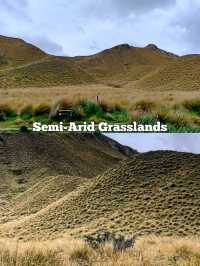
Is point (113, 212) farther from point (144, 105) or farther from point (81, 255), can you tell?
point (81, 255)

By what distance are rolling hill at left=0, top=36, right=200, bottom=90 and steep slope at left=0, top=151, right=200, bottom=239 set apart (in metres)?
29.9

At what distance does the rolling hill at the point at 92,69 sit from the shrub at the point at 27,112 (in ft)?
155

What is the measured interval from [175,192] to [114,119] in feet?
54.7

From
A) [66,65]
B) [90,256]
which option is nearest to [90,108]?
[90,256]

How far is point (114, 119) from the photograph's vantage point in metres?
18.0

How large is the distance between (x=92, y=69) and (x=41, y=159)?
297 feet

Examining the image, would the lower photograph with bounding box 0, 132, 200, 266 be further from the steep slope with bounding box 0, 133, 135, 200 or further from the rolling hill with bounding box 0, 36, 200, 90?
the rolling hill with bounding box 0, 36, 200, 90

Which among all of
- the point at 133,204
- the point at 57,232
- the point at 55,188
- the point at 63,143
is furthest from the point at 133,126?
the point at 63,143

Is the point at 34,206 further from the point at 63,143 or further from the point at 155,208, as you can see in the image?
the point at 63,143

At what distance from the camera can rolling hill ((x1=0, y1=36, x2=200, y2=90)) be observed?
8225 cm

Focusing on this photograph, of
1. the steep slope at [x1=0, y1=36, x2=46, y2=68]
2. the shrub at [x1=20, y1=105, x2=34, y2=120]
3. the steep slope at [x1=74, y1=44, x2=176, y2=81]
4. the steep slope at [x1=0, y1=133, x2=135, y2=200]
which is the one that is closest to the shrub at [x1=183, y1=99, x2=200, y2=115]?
the shrub at [x1=20, y1=105, x2=34, y2=120]

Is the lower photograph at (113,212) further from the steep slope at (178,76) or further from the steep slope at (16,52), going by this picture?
the steep slope at (16,52)

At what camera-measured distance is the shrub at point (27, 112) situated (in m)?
20.6

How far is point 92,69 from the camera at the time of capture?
152m
